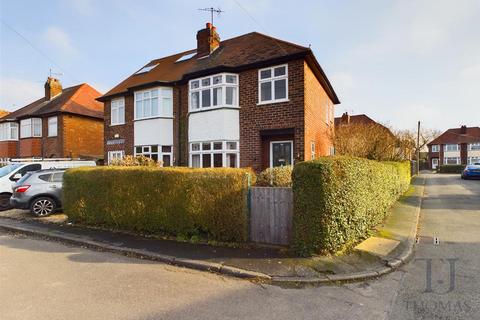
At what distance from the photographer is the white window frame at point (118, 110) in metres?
18.8

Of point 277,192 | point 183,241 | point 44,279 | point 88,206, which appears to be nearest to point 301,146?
point 277,192

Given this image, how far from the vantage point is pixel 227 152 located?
14.0 m

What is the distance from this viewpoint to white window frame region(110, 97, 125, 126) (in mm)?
18750

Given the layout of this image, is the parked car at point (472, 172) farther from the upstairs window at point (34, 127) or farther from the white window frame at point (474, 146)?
the white window frame at point (474, 146)

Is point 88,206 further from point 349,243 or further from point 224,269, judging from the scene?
point 349,243

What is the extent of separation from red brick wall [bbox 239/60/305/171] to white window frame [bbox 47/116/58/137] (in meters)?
18.7

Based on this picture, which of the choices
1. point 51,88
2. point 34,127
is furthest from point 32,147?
point 51,88

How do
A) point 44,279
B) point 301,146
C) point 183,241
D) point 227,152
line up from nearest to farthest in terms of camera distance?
point 44,279
point 183,241
point 301,146
point 227,152

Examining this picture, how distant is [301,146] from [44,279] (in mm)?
9784

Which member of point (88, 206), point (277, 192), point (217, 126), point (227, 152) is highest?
point (217, 126)

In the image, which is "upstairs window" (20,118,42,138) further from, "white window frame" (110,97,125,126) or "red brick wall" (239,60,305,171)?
"red brick wall" (239,60,305,171)

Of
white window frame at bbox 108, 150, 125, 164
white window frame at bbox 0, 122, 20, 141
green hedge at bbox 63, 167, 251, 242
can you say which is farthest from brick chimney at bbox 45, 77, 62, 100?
green hedge at bbox 63, 167, 251, 242

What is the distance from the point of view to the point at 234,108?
14.0 meters

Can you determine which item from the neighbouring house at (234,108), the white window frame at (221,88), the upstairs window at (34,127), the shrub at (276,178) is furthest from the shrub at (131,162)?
the upstairs window at (34,127)
